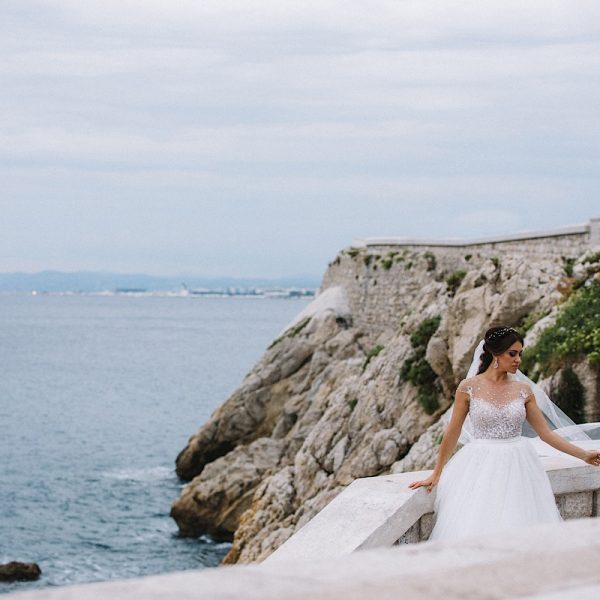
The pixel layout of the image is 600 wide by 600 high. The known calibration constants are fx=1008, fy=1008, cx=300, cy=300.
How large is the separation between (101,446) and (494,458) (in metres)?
46.3

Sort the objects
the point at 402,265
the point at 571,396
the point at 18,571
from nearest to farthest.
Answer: the point at 571,396
the point at 18,571
the point at 402,265

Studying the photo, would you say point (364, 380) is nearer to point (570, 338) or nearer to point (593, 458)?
point (570, 338)

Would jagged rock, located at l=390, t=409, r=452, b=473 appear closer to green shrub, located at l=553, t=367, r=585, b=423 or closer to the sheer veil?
green shrub, located at l=553, t=367, r=585, b=423

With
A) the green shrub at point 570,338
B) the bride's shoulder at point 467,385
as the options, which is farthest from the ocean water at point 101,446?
the bride's shoulder at point 467,385

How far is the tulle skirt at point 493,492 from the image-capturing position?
598 centimetres

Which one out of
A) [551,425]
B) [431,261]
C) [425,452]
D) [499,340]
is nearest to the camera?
[499,340]

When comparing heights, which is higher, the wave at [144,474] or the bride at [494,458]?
the bride at [494,458]

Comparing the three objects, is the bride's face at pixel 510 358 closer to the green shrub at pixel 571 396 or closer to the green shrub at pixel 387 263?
the green shrub at pixel 571 396

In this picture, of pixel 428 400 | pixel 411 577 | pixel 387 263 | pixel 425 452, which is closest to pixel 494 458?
pixel 411 577

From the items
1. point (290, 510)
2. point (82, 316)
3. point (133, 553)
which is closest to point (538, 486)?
point (290, 510)

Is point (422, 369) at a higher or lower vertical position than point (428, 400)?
higher

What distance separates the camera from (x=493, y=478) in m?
6.08

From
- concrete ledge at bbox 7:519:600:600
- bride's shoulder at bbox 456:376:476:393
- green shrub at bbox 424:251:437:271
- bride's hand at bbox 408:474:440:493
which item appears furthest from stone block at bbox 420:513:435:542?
green shrub at bbox 424:251:437:271

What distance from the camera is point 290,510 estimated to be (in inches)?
906
